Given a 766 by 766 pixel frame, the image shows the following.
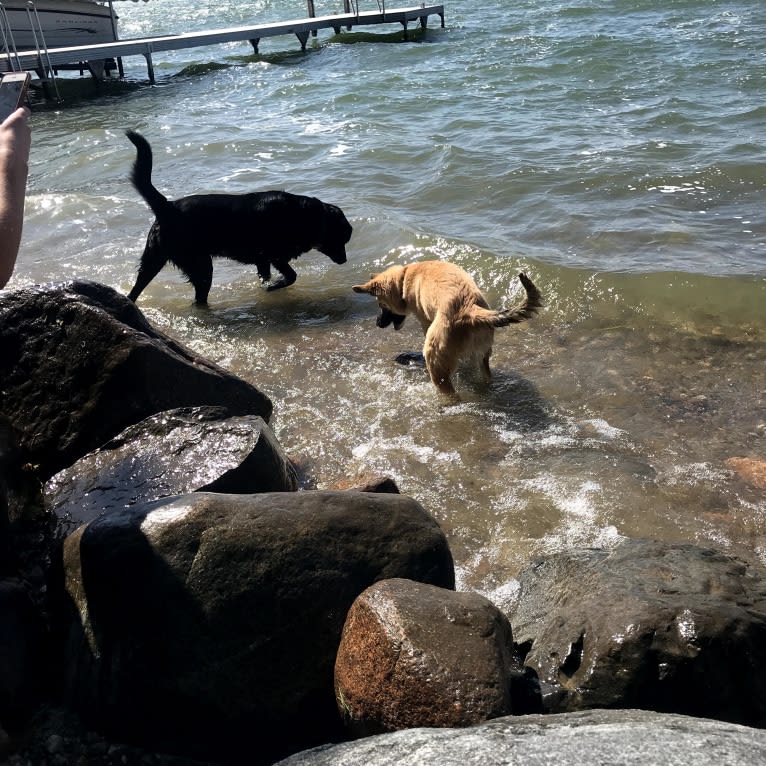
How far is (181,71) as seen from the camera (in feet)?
78.7

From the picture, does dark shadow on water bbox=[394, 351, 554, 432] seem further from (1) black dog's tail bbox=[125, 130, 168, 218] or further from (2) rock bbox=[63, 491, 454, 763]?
(1) black dog's tail bbox=[125, 130, 168, 218]

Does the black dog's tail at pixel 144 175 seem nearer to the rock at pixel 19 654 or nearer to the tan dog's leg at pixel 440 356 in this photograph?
the tan dog's leg at pixel 440 356

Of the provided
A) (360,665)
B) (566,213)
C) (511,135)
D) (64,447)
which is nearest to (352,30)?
(511,135)

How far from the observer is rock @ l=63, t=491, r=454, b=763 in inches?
111

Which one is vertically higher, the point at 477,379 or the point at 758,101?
the point at 758,101

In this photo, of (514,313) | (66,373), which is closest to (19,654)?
(66,373)

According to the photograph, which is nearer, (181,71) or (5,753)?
(5,753)

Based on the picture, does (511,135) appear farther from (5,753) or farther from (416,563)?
(5,753)

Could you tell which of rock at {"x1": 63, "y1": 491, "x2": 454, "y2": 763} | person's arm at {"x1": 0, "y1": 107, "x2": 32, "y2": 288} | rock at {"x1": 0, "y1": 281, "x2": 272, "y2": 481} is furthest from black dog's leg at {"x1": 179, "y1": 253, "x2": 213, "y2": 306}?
rock at {"x1": 63, "y1": 491, "x2": 454, "y2": 763}

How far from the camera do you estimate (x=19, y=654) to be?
285 cm

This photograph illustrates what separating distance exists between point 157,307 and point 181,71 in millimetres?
18213

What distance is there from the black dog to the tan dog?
7.11 feet

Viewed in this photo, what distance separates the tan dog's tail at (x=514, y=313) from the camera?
5.10 metres

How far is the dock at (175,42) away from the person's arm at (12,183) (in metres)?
18.6
